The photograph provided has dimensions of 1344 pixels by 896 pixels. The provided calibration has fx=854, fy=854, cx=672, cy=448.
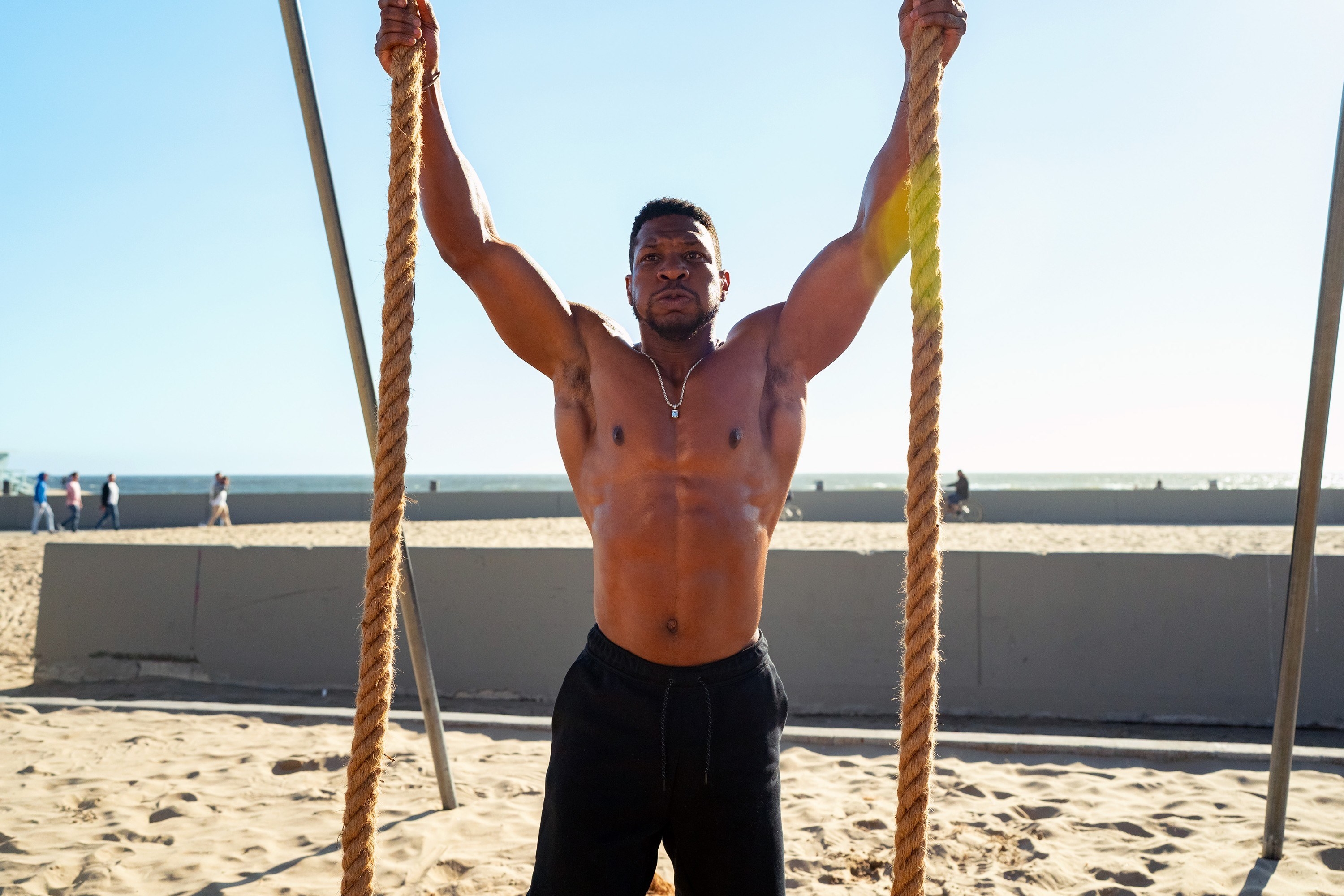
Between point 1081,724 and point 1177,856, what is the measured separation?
2.28 m

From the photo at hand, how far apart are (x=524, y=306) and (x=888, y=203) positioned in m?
0.93

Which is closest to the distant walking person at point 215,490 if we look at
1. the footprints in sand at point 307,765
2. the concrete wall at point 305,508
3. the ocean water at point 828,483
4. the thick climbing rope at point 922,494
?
the concrete wall at point 305,508

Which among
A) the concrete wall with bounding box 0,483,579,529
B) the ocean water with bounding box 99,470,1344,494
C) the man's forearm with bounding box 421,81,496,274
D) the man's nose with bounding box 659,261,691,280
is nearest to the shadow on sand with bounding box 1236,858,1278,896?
the man's nose with bounding box 659,261,691,280

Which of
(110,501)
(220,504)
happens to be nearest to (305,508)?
(220,504)

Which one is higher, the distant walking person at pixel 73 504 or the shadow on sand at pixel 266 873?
the distant walking person at pixel 73 504

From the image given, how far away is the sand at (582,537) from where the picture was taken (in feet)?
37.0

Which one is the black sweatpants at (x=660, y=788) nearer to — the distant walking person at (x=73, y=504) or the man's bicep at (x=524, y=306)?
the man's bicep at (x=524, y=306)

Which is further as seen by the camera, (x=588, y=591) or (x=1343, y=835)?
(x=588, y=591)

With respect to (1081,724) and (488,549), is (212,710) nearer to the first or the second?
(488,549)

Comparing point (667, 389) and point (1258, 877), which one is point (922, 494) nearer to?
point (667, 389)

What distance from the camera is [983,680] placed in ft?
18.4

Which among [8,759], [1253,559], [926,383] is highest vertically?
[926,383]

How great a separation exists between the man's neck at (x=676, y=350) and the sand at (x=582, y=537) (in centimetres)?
780

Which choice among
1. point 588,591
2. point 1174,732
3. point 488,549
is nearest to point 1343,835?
point 1174,732
